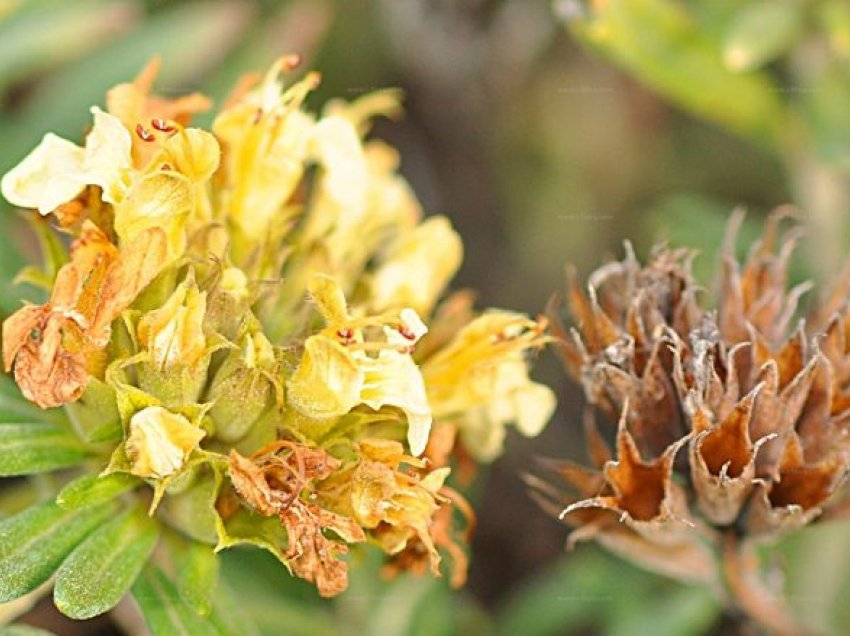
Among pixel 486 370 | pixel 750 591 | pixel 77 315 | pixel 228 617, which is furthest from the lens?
pixel 750 591

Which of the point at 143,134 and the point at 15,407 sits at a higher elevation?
the point at 143,134

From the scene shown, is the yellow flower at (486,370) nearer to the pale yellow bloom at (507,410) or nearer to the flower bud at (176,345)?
the pale yellow bloom at (507,410)

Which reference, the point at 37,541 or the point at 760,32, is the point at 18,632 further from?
the point at 760,32

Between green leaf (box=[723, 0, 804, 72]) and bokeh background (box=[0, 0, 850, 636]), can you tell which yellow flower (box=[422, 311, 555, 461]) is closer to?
bokeh background (box=[0, 0, 850, 636])

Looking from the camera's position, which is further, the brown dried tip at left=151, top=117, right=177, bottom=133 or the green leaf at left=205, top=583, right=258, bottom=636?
the green leaf at left=205, top=583, right=258, bottom=636

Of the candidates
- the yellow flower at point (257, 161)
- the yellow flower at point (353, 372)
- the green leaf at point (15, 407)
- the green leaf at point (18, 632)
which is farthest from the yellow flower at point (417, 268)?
the green leaf at point (18, 632)

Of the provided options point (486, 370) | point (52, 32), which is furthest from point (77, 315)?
point (52, 32)

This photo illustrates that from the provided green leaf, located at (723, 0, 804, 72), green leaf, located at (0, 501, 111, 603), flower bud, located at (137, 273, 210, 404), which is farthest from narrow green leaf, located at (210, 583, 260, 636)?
green leaf, located at (723, 0, 804, 72)
